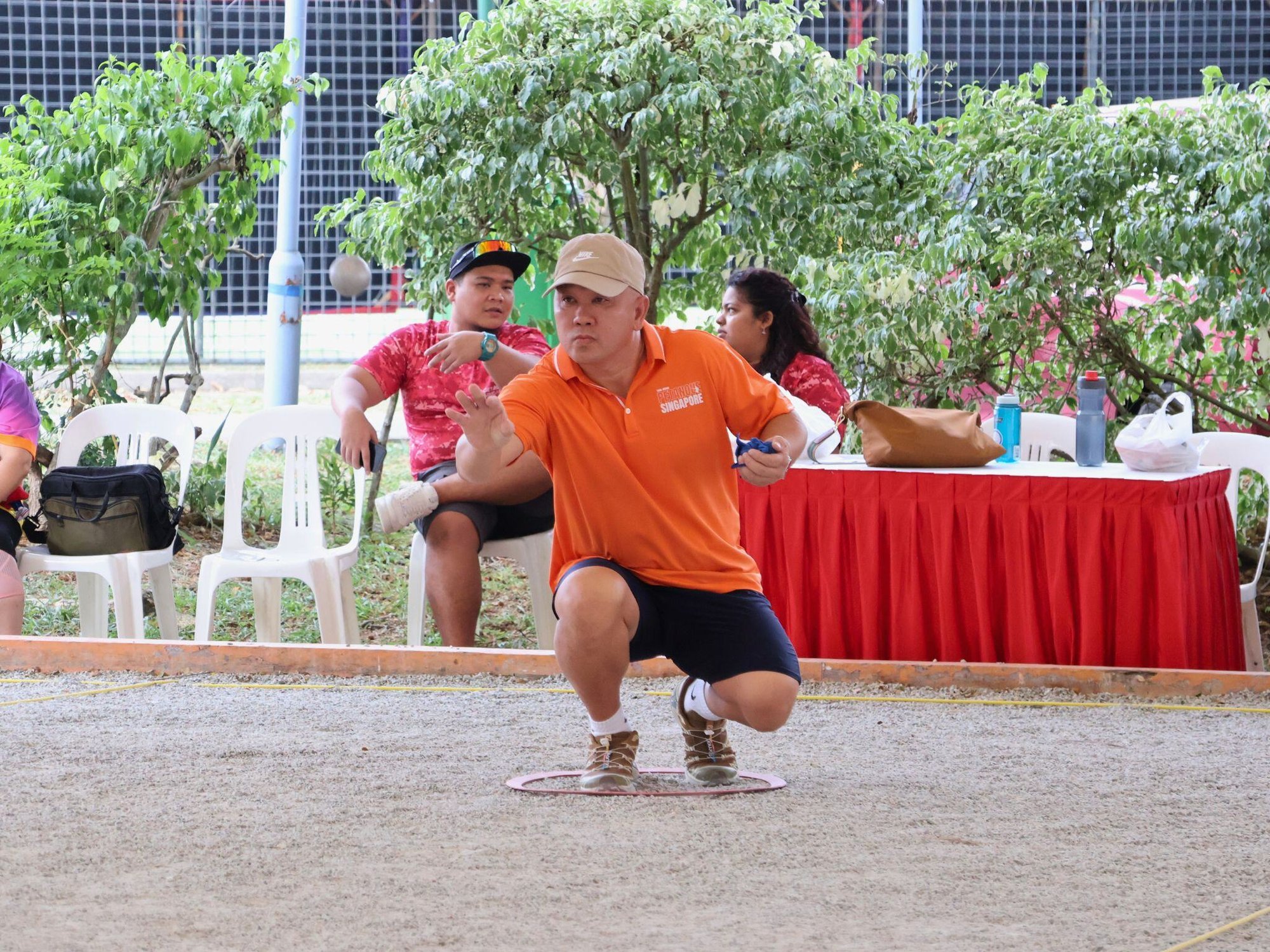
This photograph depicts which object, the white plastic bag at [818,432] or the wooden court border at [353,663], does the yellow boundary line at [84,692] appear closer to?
the wooden court border at [353,663]

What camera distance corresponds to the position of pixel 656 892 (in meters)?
2.58

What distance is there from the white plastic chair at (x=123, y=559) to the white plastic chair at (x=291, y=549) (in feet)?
0.53

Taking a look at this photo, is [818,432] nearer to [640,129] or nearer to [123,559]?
[640,129]

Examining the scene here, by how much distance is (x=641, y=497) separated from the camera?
10.4 ft

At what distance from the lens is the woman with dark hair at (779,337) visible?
16.4 ft

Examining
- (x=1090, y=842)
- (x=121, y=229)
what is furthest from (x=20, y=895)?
(x=121, y=229)

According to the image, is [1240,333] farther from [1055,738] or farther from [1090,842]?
[1090,842]

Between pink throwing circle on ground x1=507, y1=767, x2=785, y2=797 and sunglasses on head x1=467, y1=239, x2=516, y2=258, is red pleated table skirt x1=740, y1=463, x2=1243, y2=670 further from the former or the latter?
pink throwing circle on ground x1=507, y1=767, x2=785, y2=797

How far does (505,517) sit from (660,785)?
1630mm

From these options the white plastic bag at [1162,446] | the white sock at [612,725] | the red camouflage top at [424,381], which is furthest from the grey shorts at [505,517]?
the white plastic bag at [1162,446]

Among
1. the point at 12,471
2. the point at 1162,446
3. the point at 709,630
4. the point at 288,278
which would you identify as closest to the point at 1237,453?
the point at 1162,446

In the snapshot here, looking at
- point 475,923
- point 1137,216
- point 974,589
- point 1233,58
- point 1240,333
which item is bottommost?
point 475,923

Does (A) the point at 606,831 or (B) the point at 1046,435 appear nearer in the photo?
(A) the point at 606,831

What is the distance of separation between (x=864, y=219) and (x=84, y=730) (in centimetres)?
362
